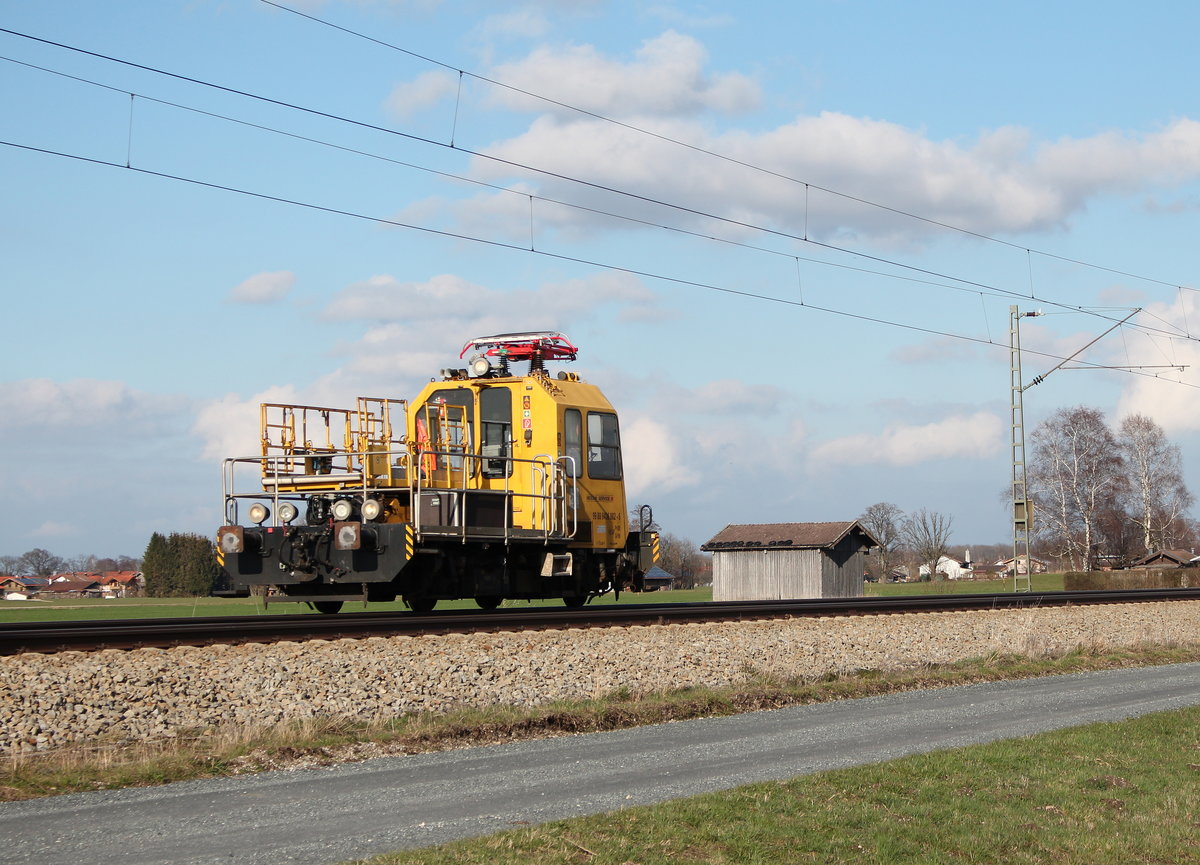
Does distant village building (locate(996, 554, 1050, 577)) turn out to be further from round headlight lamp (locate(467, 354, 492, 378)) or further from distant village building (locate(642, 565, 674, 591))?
round headlight lamp (locate(467, 354, 492, 378))

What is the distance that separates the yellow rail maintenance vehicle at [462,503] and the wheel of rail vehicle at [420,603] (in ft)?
0.11

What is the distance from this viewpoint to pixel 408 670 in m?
12.5

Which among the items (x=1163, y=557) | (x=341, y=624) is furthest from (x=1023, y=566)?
(x=1163, y=557)

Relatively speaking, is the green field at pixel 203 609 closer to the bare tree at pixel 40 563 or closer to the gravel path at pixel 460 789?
the gravel path at pixel 460 789

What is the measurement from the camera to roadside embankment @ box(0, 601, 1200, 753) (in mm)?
10188

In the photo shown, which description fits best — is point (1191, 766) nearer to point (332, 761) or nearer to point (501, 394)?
point (332, 761)

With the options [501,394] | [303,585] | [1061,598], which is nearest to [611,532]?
[501,394]

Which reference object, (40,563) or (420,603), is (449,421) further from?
(40,563)

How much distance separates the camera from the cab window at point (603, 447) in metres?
20.3

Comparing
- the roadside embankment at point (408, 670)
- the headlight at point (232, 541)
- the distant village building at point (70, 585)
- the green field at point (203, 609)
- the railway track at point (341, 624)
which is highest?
the headlight at point (232, 541)

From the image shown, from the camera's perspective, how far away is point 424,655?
1309 centimetres

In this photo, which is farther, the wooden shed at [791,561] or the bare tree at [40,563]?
the bare tree at [40,563]

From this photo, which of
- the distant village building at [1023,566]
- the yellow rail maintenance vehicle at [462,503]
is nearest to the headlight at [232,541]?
the yellow rail maintenance vehicle at [462,503]

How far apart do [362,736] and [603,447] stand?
1040 centimetres
